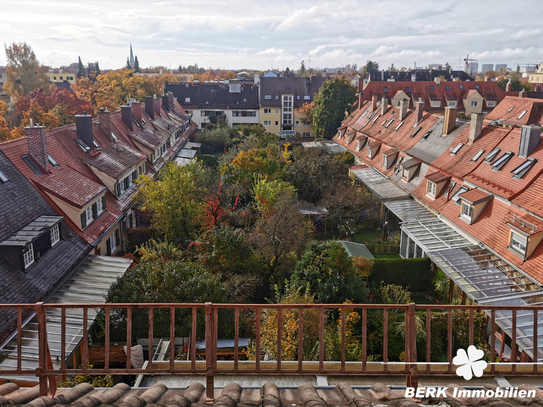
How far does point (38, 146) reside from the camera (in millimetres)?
25062

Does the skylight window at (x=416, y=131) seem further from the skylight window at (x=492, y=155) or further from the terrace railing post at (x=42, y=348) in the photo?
the terrace railing post at (x=42, y=348)

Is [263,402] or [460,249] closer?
[263,402]

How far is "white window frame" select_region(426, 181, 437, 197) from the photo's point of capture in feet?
101

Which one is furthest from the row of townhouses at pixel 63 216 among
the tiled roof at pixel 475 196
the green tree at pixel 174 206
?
the tiled roof at pixel 475 196

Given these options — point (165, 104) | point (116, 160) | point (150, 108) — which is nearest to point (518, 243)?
point (116, 160)

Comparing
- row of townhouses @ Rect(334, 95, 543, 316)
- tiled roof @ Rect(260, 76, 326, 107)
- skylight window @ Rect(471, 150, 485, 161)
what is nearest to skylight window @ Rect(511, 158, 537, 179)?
row of townhouses @ Rect(334, 95, 543, 316)

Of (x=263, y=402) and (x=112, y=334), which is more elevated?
(x=263, y=402)

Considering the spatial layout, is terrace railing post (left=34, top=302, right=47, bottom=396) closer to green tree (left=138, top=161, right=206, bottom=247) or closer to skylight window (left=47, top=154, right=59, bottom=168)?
green tree (left=138, top=161, right=206, bottom=247)

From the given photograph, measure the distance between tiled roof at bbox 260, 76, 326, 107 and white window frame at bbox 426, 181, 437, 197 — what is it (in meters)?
53.8

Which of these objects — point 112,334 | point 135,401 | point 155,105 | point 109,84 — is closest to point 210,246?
point 112,334

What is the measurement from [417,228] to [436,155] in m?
8.00

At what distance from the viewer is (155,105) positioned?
179ft

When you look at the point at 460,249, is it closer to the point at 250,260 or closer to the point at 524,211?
the point at 524,211

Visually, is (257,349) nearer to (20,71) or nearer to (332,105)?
(332,105)
